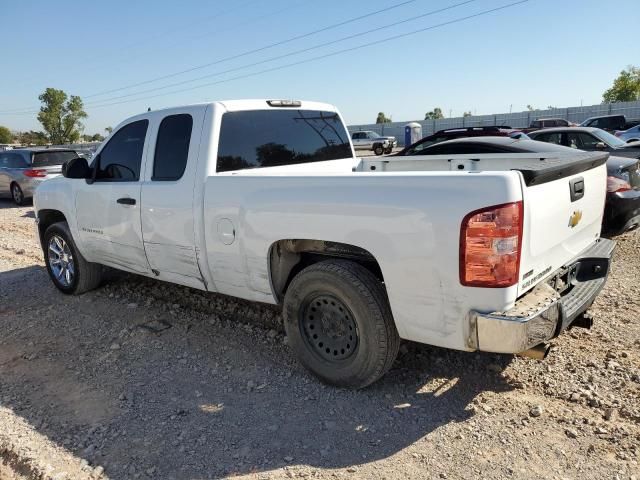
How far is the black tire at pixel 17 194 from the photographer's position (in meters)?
14.5

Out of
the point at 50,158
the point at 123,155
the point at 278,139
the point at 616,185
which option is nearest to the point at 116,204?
the point at 123,155

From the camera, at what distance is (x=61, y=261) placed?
19.7 ft

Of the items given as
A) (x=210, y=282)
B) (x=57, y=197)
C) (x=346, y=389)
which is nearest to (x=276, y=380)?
(x=346, y=389)

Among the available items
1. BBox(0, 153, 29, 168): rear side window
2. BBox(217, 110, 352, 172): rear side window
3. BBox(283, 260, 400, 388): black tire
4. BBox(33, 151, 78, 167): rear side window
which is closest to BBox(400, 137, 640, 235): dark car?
BBox(217, 110, 352, 172): rear side window

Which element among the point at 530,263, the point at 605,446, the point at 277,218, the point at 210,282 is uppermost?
the point at 277,218

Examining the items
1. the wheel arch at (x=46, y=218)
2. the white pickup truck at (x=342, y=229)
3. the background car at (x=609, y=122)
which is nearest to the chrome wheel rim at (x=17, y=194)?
the wheel arch at (x=46, y=218)

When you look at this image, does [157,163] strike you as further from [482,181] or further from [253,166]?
[482,181]

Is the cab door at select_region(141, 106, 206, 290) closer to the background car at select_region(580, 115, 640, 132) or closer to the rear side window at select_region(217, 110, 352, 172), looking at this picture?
the rear side window at select_region(217, 110, 352, 172)

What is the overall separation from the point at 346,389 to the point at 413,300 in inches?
38.3

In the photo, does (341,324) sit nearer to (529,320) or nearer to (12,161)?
(529,320)

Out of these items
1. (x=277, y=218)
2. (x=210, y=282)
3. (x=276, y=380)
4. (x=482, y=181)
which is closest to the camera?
(x=482, y=181)

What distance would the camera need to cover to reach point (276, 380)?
149 inches

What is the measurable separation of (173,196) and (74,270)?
2.39 metres

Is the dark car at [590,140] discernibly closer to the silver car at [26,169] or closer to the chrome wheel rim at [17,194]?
the silver car at [26,169]
